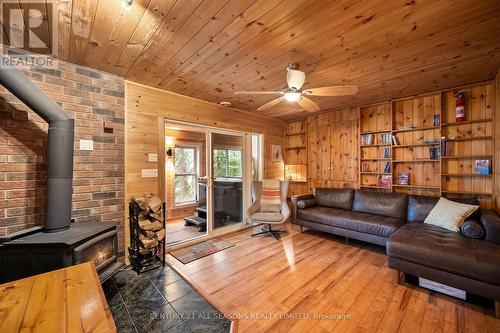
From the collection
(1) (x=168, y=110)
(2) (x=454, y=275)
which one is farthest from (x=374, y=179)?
(1) (x=168, y=110)

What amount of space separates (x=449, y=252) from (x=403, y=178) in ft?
6.65

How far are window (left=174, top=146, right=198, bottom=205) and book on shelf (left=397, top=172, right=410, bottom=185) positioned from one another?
4.55 meters

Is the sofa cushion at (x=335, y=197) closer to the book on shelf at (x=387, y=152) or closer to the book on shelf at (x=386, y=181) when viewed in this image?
the book on shelf at (x=386, y=181)

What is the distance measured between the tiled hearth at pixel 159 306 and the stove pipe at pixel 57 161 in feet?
2.75

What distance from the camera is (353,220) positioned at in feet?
11.0

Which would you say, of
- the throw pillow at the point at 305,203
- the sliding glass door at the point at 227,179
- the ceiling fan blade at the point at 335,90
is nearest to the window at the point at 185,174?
the sliding glass door at the point at 227,179

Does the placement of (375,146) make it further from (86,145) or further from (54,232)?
(54,232)

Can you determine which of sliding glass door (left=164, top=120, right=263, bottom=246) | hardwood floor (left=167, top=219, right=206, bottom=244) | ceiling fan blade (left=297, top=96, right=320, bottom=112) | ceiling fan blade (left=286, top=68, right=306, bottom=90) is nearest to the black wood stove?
sliding glass door (left=164, top=120, right=263, bottom=246)

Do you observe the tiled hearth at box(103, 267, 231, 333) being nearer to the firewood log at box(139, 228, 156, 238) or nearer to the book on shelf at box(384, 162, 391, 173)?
the firewood log at box(139, 228, 156, 238)

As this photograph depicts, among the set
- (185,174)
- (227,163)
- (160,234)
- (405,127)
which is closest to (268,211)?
(227,163)

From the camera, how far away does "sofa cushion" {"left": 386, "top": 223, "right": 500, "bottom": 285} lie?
1.86 metres

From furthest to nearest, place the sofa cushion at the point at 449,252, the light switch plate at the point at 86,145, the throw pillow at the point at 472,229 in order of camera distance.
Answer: the light switch plate at the point at 86,145, the throw pillow at the point at 472,229, the sofa cushion at the point at 449,252

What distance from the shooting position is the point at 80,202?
7.87ft

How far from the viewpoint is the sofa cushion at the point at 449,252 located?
1.86 meters
